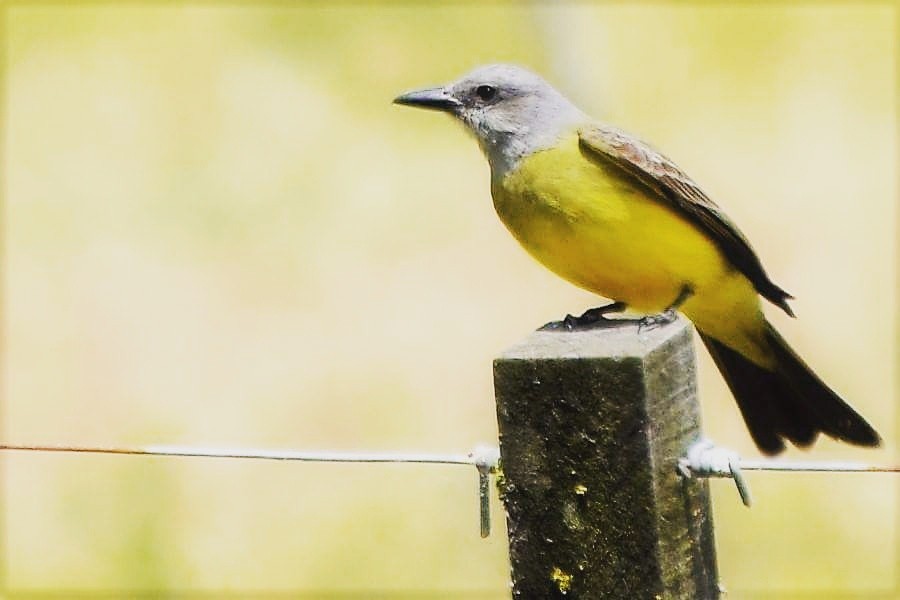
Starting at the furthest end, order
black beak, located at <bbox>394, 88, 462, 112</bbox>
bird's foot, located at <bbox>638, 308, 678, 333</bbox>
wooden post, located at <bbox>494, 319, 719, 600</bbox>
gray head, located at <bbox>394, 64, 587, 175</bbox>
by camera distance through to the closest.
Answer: black beak, located at <bbox>394, 88, 462, 112</bbox> < gray head, located at <bbox>394, 64, 587, 175</bbox> < bird's foot, located at <bbox>638, 308, 678, 333</bbox> < wooden post, located at <bbox>494, 319, 719, 600</bbox>

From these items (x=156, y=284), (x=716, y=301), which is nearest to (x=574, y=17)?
(x=156, y=284)

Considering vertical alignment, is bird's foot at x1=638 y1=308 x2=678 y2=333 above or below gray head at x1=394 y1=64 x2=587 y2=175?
below

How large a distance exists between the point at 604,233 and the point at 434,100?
1.04m

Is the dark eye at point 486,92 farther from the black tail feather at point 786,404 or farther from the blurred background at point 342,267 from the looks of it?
the blurred background at point 342,267

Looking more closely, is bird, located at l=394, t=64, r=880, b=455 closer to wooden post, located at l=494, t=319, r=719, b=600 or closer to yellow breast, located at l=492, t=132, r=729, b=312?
yellow breast, located at l=492, t=132, r=729, b=312

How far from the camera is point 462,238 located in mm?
9852

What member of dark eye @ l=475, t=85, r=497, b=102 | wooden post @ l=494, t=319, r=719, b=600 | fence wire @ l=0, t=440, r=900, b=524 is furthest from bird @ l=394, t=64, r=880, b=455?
wooden post @ l=494, t=319, r=719, b=600

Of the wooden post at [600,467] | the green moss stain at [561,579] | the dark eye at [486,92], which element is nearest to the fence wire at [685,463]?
the wooden post at [600,467]

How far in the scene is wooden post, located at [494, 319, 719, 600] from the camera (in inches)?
102

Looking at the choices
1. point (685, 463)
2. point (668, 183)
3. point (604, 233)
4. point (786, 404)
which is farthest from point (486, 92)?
point (685, 463)

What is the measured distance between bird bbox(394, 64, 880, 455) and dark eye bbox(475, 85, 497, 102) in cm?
20

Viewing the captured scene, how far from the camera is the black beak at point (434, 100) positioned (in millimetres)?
4801

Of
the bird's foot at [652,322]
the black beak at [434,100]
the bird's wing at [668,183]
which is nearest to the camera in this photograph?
the bird's foot at [652,322]

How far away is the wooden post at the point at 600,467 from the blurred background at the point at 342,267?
3671mm
